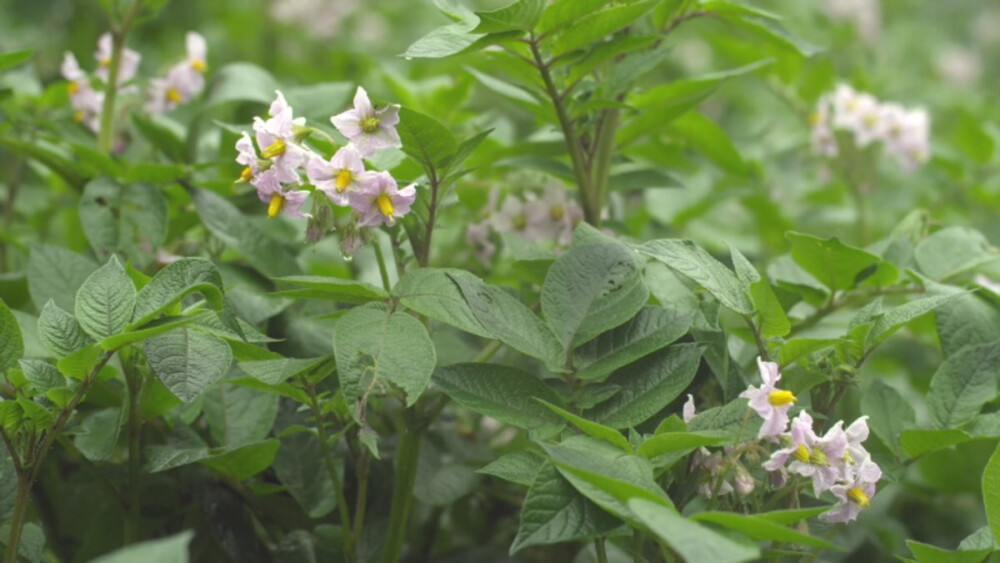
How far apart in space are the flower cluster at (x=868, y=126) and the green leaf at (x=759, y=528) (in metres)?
1.06

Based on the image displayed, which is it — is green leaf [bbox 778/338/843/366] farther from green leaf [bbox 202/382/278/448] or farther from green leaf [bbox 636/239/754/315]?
green leaf [bbox 202/382/278/448]

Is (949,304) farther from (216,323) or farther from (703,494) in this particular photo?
(216,323)

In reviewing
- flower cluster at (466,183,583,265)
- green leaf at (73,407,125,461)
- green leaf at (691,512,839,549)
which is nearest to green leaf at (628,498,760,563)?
green leaf at (691,512,839,549)

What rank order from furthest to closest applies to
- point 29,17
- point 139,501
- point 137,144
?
1. point 29,17
2. point 137,144
3. point 139,501

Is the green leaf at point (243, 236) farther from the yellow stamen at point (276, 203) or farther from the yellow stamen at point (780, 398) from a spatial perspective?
the yellow stamen at point (780, 398)

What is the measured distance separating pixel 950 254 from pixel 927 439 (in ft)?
0.97

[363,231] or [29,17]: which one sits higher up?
[363,231]

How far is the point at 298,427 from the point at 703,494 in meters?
0.32

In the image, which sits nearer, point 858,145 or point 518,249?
point 518,249

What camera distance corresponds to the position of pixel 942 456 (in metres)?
1.08

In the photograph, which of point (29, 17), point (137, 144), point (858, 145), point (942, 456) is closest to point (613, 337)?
point (942, 456)

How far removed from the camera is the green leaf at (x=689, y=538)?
539 millimetres

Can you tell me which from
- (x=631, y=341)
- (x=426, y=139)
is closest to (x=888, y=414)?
(x=631, y=341)

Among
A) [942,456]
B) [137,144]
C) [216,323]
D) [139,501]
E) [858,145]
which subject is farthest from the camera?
[858,145]
